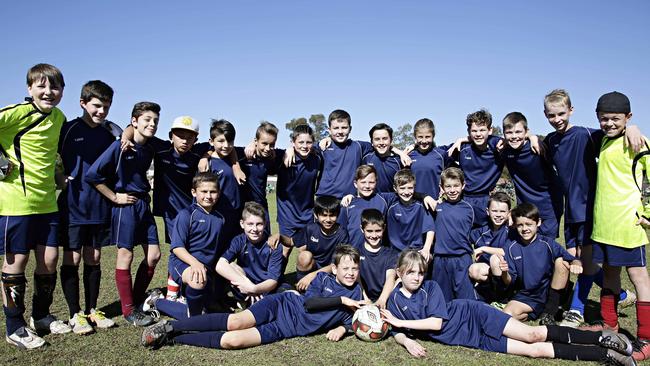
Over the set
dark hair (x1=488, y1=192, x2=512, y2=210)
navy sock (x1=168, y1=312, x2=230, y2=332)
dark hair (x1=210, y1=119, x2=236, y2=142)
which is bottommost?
navy sock (x1=168, y1=312, x2=230, y2=332)

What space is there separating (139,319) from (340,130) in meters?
3.32

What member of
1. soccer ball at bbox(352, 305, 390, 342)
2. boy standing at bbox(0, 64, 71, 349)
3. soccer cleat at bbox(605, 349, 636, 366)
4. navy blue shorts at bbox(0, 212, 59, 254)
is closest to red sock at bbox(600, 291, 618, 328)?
soccer cleat at bbox(605, 349, 636, 366)

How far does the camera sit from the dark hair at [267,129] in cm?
A: 567

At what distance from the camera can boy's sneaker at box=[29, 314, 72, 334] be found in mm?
4355

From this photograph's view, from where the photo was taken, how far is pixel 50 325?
4387 millimetres

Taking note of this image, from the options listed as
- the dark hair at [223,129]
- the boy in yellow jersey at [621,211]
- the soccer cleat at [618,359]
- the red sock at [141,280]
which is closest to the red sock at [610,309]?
the boy in yellow jersey at [621,211]

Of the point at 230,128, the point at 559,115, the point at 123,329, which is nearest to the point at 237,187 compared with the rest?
the point at 230,128

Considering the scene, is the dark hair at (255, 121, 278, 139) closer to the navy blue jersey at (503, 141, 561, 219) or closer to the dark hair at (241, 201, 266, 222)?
the dark hair at (241, 201, 266, 222)

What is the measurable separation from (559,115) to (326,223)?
9.19 ft

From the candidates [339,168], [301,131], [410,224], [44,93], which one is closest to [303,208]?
[339,168]

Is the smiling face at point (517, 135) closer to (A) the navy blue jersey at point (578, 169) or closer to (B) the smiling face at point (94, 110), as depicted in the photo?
(A) the navy blue jersey at point (578, 169)

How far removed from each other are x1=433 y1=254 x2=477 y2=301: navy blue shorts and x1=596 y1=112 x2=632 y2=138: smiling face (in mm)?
1987

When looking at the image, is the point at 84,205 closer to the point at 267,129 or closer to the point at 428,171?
the point at 267,129

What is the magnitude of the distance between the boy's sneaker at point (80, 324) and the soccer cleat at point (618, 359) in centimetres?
462
